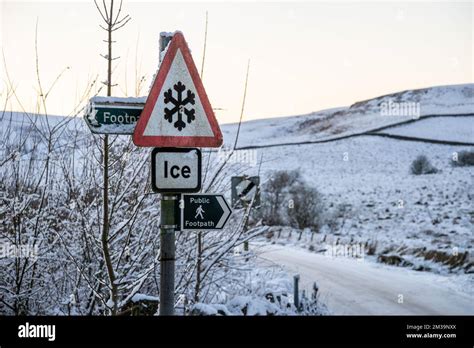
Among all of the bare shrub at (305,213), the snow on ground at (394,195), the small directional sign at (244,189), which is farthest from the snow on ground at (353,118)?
the small directional sign at (244,189)

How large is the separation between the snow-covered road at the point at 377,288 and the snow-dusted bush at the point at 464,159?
89.2ft

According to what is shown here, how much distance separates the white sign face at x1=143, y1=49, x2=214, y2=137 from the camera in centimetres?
306

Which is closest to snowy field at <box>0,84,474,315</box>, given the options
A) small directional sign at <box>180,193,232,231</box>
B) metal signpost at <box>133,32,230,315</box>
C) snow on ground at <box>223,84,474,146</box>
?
small directional sign at <box>180,193,232,231</box>

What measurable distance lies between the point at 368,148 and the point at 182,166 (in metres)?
58.8

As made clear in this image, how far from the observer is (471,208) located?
2358 cm

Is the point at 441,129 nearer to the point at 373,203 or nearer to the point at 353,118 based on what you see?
the point at 353,118

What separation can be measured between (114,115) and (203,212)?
0.86 metres

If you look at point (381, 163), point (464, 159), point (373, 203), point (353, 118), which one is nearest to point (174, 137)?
point (373, 203)

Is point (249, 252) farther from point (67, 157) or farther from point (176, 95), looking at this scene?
point (176, 95)

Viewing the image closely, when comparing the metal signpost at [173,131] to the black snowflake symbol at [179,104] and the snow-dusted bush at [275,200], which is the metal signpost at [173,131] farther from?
the snow-dusted bush at [275,200]

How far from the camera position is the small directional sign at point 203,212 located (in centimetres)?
321

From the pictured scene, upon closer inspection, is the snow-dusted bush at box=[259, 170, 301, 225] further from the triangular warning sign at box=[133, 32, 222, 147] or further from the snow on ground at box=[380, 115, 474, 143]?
the snow on ground at box=[380, 115, 474, 143]

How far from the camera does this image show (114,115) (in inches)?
130
